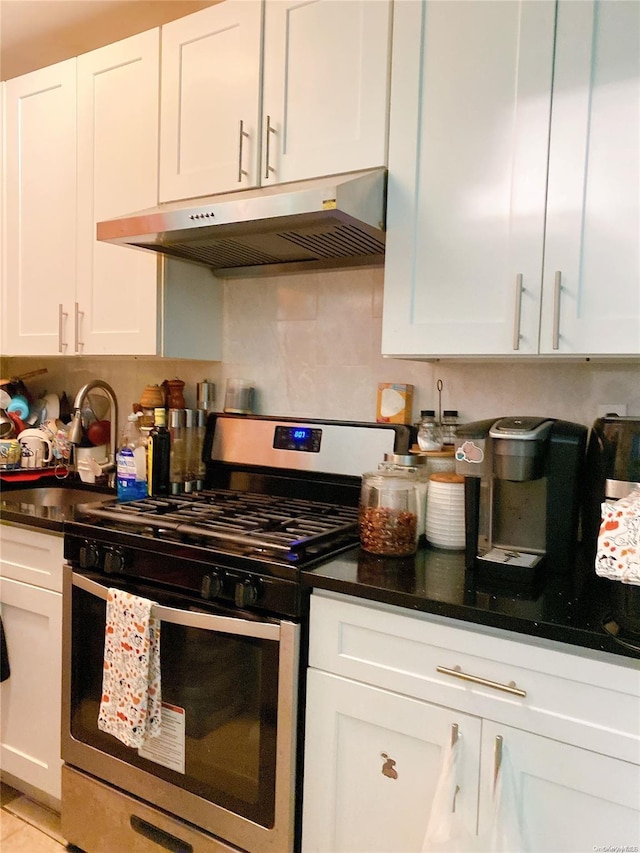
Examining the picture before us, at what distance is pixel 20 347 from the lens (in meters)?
2.30

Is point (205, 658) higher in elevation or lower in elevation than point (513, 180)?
lower

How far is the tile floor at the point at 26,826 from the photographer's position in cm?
175

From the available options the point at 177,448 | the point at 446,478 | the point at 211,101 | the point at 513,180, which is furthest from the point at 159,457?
the point at 513,180

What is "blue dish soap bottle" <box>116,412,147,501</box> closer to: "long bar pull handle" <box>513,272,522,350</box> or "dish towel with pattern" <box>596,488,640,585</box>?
"long bar pull handle" <box>513,272,522,350</box>

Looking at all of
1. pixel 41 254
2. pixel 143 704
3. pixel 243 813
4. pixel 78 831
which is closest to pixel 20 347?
pixel 41 254

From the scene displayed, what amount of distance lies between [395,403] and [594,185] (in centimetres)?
78

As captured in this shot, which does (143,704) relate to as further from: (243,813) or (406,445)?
(406,445)

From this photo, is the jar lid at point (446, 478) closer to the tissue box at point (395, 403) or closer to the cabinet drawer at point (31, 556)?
the tissue box at point (395, 403)

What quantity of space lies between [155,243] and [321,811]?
1550 mm

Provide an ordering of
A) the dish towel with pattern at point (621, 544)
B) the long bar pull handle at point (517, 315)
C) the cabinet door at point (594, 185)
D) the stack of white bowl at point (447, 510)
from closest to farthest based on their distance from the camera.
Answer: the dish towel with pattern at point (621, 544), the cabinet door at point (594, 185), the long bar pull handle at point (517, 315), the stack of white bowl at point (447, 510)

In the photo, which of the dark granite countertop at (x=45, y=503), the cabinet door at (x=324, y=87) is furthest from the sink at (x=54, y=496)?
the cabinet door at (x=324, y=87)

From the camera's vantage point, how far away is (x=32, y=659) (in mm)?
1814

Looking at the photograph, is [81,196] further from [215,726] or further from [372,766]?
[372,766]

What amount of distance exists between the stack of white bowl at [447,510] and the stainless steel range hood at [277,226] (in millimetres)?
657
